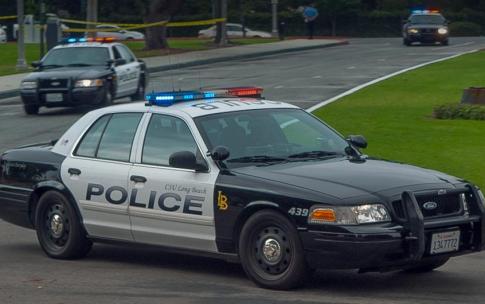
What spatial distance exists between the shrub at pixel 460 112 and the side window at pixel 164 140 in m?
11.9

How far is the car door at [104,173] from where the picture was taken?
390 inches

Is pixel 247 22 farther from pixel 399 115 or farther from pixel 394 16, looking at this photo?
pixel 399 115

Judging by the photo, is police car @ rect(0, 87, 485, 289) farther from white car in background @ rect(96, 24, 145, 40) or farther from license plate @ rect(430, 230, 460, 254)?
white car in background @ rect(96, 24, 145, 40)

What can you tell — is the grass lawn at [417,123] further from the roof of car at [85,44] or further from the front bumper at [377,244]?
the front bumper at [377,244]

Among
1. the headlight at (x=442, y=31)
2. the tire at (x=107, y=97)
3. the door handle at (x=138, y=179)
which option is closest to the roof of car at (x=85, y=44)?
the tire at (x=107, y=97)

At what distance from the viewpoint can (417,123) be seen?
21.0m

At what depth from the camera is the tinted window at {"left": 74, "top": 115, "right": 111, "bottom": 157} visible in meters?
10.4

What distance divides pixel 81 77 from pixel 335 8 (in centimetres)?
5344

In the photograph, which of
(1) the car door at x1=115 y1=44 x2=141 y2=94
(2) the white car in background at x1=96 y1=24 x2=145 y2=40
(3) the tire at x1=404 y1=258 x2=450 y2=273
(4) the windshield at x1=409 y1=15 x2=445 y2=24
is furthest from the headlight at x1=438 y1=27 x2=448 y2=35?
(3) the tire at x1=404 y1=258 x2=450 y2=273

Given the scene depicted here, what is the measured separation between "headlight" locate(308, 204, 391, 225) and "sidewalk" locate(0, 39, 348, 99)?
2488 centimetres

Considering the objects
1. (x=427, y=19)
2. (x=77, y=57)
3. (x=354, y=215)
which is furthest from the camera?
(x=427, y=19)

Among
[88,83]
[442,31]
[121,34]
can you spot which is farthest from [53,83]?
[121,34]

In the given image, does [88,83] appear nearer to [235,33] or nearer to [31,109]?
[31,109]

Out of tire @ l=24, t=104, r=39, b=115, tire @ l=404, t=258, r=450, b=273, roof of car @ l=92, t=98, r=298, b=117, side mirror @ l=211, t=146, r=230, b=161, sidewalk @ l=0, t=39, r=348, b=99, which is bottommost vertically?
sidewalk @ l=0, t=39, r=348, b=99
